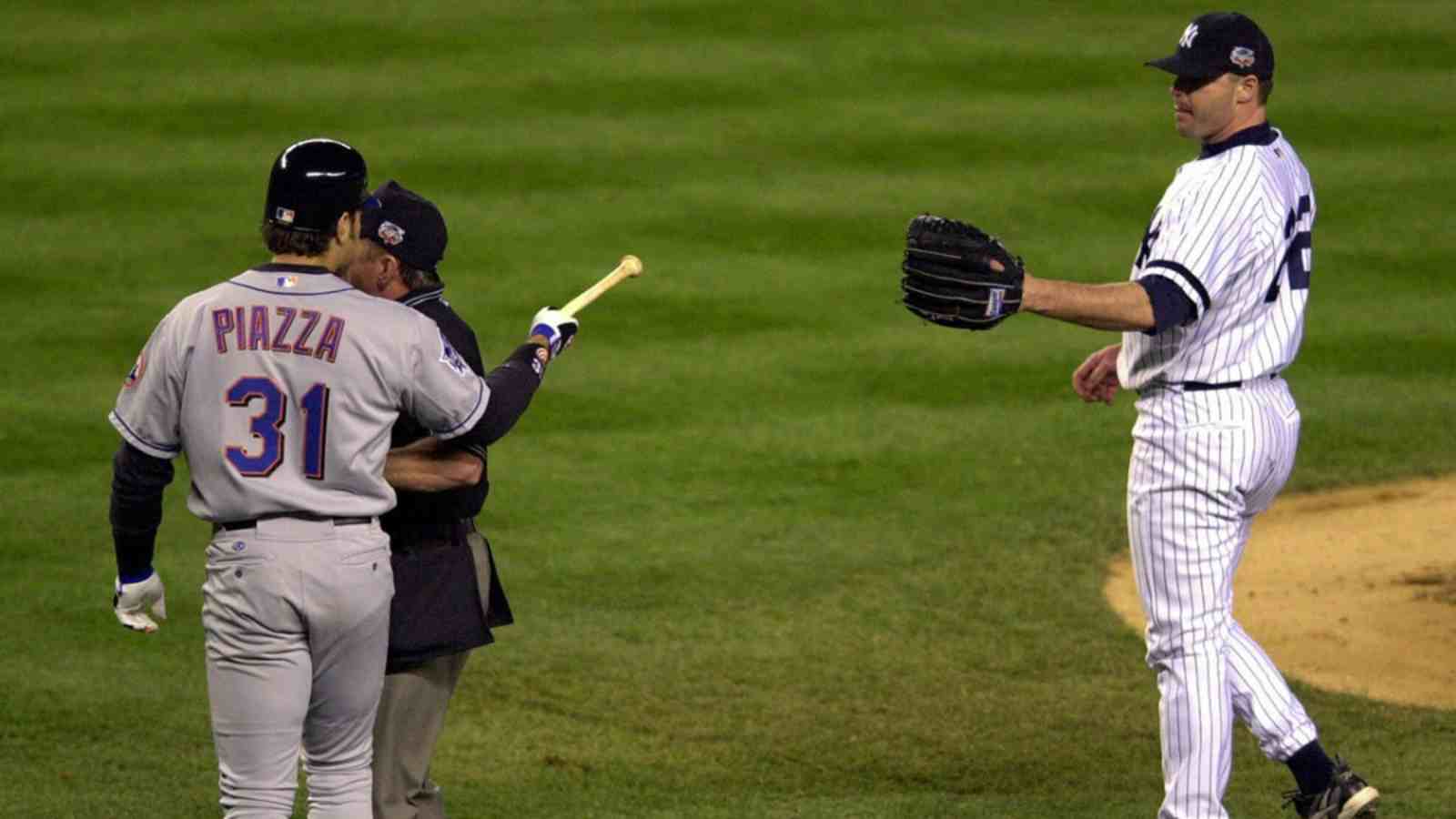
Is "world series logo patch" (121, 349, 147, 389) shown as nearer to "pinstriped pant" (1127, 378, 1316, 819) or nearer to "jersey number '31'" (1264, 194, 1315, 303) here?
"pinstriped pant" (1127, 378, 1316, 819)

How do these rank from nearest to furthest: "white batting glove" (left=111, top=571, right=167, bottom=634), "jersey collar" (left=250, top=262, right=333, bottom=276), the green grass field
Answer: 1. "jersey collar" (left=250, top=262, right=333, bottom=276)
2. "white batting glove" (left=111, top=571, right=167, bottom=634)
3. the green grass field

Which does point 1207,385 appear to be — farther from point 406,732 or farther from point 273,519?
point 273,519

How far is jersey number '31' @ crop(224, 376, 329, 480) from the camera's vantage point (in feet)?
12.5

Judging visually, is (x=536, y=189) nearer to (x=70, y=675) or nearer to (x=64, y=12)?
(x=64, y=12)

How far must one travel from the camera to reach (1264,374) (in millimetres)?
4695

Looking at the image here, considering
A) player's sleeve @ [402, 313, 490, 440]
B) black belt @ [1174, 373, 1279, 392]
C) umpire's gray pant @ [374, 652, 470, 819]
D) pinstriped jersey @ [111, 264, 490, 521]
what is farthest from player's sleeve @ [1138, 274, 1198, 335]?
umpire's gray pant @ [374, 652, 470, 819]

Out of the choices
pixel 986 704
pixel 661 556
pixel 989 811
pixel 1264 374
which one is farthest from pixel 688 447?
pixel 1264 374

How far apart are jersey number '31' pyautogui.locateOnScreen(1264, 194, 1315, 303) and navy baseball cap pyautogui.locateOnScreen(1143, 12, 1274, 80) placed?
34 cm

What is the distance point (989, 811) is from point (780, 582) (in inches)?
90.8

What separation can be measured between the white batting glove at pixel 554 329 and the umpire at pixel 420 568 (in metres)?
0.20

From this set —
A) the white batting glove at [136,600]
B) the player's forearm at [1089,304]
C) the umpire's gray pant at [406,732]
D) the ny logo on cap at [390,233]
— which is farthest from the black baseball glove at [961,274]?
the white batting glove at [136,600]

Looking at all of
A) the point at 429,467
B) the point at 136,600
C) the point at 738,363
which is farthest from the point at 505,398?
the point at 738,363

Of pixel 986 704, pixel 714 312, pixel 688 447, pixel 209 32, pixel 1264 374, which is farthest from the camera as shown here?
pixel 209 32

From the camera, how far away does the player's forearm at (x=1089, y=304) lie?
4.31 metres
